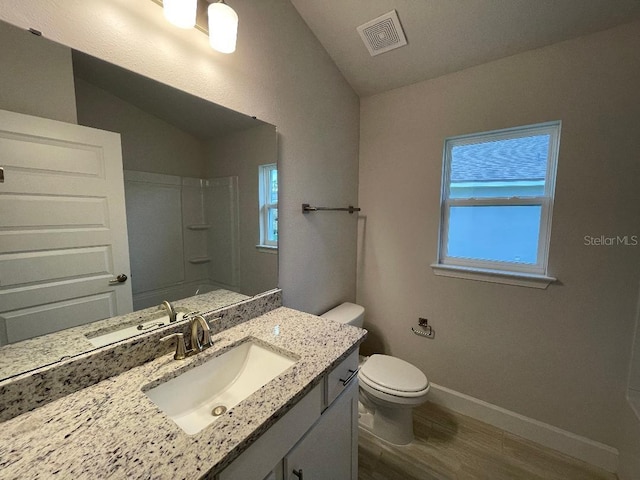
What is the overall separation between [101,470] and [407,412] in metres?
1.59

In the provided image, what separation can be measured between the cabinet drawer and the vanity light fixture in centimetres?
135

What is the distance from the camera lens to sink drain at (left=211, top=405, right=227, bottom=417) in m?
0.89

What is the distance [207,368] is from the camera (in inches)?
37.7

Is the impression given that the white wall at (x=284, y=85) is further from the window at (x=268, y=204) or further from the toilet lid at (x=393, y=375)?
the toilet lid at (x=393, y=375)

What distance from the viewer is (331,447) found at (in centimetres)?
100

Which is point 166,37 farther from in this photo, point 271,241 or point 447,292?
point 447,292

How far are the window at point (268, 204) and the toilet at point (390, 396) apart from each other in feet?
3.41

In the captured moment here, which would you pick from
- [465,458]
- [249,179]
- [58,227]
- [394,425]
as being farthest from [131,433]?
[465,458]

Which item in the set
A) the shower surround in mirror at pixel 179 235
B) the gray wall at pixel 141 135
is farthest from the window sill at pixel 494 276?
the gray wall at pixel 141 135

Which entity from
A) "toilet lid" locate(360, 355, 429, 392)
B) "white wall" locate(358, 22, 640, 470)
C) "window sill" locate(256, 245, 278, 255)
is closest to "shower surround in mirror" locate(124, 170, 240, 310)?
"window sill" locate(256, 245, 278, 255)

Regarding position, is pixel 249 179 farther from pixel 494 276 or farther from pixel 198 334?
pixel 494 276

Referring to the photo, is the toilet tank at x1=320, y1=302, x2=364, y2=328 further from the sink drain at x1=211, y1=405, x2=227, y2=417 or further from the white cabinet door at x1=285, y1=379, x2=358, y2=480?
the sink drain at x1=211, y1=405, x2=227, y2=417

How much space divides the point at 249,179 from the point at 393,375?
4.75 ft

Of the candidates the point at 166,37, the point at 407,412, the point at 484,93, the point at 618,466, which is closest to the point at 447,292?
the point at 407,412
